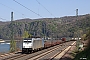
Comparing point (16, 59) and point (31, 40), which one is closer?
point (16, 59)

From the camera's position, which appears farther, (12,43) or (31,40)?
(12,43)

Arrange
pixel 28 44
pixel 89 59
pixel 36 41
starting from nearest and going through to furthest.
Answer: pixel 89 59
pixel 28 44
pixel 36 41

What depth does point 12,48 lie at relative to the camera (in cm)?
5462

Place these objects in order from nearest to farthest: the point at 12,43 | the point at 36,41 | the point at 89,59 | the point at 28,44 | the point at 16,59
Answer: the point at 89,59 < the point at 16,59 < the point at 28,44 < the point at 36,41 < the point at 12,43

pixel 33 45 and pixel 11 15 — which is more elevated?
pixel 11 15

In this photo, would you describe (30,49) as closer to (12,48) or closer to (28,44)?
(28,44)

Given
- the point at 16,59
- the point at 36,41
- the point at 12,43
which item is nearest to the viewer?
the point at 16,59

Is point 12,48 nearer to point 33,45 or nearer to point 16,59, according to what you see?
point 33,45

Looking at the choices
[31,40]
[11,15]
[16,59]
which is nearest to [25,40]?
[31,40]

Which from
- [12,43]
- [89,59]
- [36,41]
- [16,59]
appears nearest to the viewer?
[89,59]

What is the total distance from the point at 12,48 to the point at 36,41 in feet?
21.1

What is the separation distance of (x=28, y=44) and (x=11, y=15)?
26.0 feet

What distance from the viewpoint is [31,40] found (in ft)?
159

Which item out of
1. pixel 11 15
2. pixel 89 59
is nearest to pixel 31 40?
pixel 11 15
